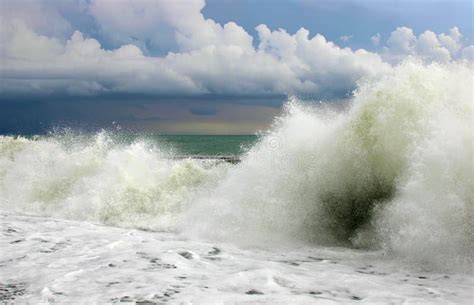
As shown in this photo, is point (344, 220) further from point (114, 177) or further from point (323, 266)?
point (114, 177)

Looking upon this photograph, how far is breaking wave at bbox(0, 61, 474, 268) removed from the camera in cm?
639

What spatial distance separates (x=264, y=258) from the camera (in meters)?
6.35

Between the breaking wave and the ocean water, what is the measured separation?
0.07 feet

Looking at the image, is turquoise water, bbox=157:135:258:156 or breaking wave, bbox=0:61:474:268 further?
turquoise water, bbox=157:135:258:156

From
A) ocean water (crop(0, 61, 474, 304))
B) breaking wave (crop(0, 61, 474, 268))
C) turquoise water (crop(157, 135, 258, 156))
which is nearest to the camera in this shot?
ocean water (crop(0, 61, 474, 304))

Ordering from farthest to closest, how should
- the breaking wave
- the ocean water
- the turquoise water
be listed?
1. the turquoise water
2. the breaking wave
3. the ocean water

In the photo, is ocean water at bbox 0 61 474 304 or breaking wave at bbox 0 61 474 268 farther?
breaking wave at bbox 0 61 474 268

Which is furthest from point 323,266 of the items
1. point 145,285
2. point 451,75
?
point 451,75

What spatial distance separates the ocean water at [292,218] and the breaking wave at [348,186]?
21 mm

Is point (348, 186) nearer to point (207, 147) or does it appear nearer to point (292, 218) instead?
point (292, 218)

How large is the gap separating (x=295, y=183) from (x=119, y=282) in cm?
412

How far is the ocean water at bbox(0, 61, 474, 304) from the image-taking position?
5.09 meters

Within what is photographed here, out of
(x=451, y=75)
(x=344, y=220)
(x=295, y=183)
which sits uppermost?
(x=451, y=75)

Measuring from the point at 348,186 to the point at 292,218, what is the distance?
1126mm
